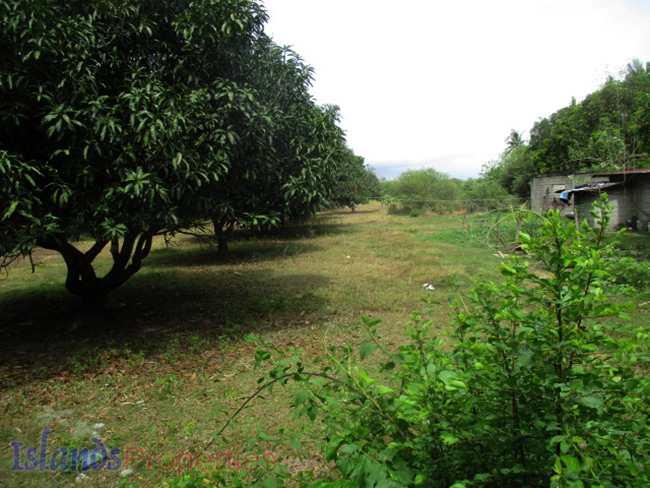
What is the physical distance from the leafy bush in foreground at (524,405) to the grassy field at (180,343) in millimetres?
316

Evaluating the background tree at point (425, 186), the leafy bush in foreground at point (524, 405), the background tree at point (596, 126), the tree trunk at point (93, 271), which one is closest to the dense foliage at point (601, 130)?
the background tree at point (596, 126)

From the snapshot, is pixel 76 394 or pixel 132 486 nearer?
pixel 132 486

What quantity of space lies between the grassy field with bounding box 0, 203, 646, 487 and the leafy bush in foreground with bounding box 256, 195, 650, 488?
316 millimetres

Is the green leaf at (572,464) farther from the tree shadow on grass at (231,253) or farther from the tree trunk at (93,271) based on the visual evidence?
the tree shadow on grass at (231,253)

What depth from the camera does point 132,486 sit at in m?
3.10

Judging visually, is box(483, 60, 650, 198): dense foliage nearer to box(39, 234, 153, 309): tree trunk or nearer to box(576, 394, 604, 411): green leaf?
box(39, 234, 153, 309): tree trunk

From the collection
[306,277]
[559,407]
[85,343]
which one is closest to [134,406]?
[85,343]

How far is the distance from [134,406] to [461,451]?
13.1 ft

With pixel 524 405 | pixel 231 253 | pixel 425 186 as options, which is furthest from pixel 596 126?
pixel 524 405

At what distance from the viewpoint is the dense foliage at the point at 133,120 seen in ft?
15.5

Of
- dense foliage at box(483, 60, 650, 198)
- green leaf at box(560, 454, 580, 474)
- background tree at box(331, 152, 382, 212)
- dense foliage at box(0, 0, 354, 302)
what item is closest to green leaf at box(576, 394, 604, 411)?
green leaf at box(560, 454, 580, 474)

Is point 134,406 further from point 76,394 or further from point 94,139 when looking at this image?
point 94,139

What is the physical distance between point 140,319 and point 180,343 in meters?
1.53

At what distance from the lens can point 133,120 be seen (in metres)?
4.84
